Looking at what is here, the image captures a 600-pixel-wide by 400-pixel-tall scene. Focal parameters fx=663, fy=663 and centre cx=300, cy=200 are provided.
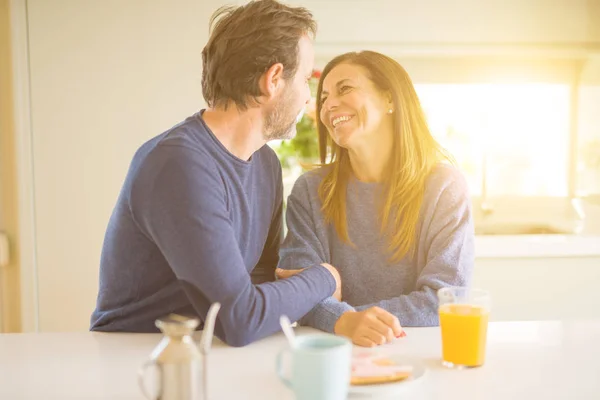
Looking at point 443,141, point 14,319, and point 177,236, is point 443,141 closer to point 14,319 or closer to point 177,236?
point 14,319

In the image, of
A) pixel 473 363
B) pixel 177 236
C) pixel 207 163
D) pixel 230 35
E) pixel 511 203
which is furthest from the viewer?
pixel 511 203

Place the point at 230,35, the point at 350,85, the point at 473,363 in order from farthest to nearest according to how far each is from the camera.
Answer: the point at 350,85 < the point at 230,35 < the point at 473,363

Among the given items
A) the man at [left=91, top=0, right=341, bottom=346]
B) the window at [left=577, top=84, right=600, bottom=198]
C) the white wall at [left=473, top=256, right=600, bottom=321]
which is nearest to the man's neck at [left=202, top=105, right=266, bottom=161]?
the man at [left=91, top=0, right=341, bottom=346]

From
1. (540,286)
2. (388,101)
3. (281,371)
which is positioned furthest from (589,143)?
(281,371)

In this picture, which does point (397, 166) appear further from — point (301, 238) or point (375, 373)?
point (375, 373)

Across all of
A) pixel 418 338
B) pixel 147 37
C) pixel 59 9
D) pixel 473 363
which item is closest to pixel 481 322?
pixel 473 363

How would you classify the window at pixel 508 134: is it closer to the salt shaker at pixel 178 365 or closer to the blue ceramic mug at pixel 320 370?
the blue ceramic mug at pixel 320 370

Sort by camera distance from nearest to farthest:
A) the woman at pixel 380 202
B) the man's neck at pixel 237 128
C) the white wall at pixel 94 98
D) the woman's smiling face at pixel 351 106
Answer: the man's neck at pixel 237 128
the woman at pixel 380 202
the woman's smiling face at pixel 351 106
the white wall at pixel 94 98

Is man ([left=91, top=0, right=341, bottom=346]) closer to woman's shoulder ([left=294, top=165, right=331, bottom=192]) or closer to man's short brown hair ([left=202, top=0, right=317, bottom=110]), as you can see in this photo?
man's short brown hair ([left=202, top=0, right=317, bottom=110])

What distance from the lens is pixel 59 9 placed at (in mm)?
3238

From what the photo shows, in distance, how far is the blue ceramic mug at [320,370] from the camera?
3.06 feet

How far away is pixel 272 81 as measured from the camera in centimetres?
166

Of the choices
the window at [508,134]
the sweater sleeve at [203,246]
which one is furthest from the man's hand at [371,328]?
the window at [508,134]

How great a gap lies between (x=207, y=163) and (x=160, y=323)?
0.63 m
